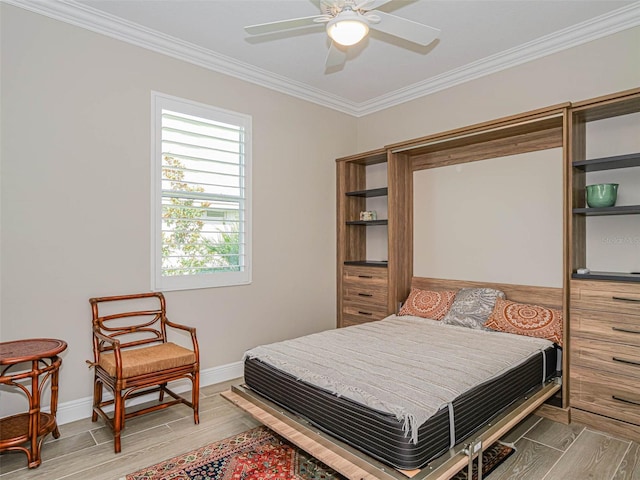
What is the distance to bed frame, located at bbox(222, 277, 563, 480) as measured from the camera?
178cm

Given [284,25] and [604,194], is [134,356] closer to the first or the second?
[284,25]

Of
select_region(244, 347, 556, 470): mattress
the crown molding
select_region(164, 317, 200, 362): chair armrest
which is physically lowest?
select_region(244, 347, 556, 470): mattress

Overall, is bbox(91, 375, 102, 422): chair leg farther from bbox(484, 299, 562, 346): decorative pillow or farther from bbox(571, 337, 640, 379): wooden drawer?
bbox(571, 337, 640, 379): wooden drawer

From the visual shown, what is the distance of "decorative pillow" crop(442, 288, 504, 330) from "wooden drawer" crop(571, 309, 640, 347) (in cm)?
70

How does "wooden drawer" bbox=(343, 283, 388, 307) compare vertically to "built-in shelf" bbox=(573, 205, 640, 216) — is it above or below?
below

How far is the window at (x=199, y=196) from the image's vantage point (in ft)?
10.8

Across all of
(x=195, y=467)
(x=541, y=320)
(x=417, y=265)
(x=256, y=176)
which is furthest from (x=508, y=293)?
(x=195, y=467)

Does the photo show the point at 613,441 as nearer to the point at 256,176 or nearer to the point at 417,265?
the point at 417,265

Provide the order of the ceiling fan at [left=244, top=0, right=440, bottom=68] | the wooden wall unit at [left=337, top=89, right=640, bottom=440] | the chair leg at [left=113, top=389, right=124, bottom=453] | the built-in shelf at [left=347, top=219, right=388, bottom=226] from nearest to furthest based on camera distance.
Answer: the ceiling fan at [left=244, top=0, right=440, bottom=68], the chair leg at [left=113, top=389, right=124, bottom=453], the wooden wall unit at [left=337, top=89, right=640, bottom=440], the built-in shelf at [left=347, top=219, right=388, bottom=226]

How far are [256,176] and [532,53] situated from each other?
8.73ft

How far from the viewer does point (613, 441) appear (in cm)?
250

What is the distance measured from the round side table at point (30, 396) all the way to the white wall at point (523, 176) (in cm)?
329

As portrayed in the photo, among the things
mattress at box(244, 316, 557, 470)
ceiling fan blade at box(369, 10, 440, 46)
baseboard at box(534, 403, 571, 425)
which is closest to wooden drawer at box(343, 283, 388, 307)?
mattress at box(244, 316, 557, 470)

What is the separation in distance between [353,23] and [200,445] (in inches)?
104
